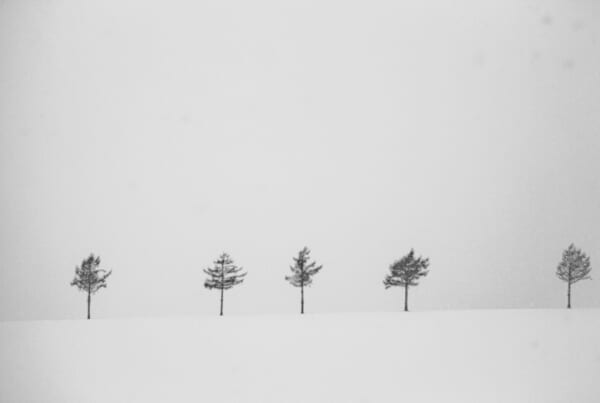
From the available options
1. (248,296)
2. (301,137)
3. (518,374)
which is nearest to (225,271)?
(248,296)

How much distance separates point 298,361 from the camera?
34.1 ft

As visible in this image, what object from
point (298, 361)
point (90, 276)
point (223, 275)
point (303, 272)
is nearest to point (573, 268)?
point (303, 272)

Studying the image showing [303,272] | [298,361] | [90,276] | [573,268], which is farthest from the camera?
[303,272]

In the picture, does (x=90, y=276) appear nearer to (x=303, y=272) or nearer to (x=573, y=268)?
(x=303, y=272)

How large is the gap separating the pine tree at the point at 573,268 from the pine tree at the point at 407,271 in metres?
3.10

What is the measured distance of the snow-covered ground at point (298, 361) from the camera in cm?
948

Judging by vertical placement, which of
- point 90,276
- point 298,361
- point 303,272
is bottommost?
point 298,361

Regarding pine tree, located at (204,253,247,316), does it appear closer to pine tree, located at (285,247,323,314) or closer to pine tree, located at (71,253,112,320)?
pine tree, located at (285,247,323,314)

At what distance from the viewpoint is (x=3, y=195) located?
10.0m

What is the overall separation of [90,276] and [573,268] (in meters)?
11.1

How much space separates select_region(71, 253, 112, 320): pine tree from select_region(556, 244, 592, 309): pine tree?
10.3 m

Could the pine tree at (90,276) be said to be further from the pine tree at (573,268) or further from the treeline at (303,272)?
the pine tree at (573,268)

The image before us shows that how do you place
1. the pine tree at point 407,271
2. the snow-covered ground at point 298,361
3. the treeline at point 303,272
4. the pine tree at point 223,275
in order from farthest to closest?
1. the pine tree at point 407,271
2. the pine tree at point 223,275
3. the treeline at point 303,272
4. the snow-covered ground at point 298,361

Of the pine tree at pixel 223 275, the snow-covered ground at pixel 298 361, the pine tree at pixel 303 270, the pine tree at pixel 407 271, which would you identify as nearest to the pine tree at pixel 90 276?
the snow-covered ground at pixel 298 361
